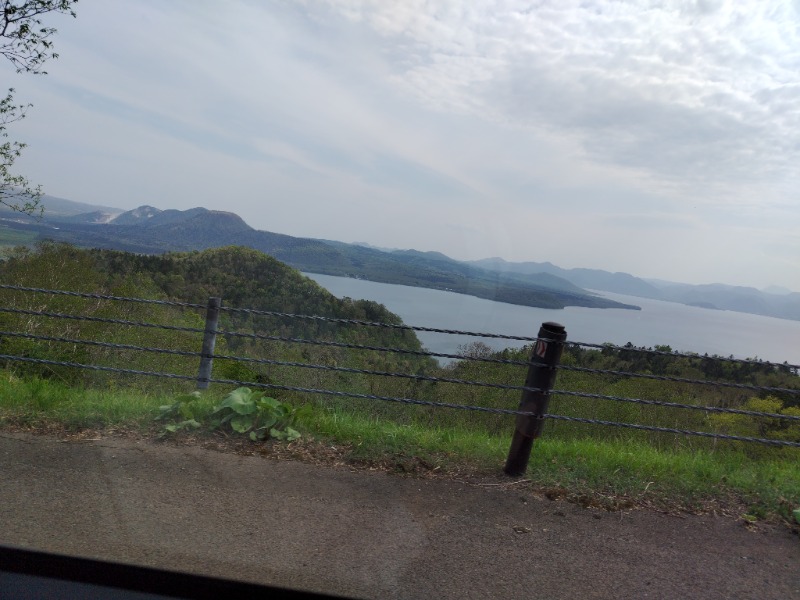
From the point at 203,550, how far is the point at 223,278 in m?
14.6

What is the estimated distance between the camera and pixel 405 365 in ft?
36.4

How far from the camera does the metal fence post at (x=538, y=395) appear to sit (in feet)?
15.0

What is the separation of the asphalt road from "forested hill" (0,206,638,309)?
15693 mm

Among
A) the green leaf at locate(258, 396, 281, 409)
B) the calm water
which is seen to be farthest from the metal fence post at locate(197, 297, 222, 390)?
the calm water

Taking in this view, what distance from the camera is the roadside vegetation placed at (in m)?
4.76

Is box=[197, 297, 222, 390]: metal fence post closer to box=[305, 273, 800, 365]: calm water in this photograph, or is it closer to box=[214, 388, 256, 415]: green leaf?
box=[214, 388, 256, 415]: green leaf

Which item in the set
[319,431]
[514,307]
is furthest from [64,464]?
[514,307]

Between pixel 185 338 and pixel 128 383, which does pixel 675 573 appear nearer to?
pixel 128 383

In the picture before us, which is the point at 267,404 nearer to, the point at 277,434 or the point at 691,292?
the point at 277,434

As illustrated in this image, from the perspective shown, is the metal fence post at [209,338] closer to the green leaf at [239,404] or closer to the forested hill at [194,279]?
the green leaf at [239,404]

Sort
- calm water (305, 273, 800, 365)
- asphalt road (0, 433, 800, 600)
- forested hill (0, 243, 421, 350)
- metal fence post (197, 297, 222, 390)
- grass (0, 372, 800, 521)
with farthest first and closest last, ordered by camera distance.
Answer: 1. calm water (305, 273, 800, 365)
2. forested hill (0, 243, 421, 350)
3. metal fence post (197, 297, 222, 390)
4. grass (0, 372, 800, 521)
5. asphalt road (0, 433, 800, 600)

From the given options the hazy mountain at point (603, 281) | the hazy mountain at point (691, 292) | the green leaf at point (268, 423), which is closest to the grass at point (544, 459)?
the green leaf at point (268, 423)

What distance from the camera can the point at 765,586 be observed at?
11.0ft

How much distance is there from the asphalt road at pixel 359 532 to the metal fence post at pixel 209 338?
3.79ft
